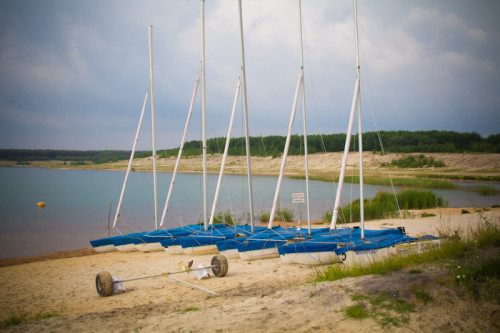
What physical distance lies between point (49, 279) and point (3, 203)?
35.5 meters

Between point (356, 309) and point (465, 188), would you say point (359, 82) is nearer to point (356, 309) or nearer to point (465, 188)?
point (356, 309)

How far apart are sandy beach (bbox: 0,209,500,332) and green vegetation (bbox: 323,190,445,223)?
12406mm

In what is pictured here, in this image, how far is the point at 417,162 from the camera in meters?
61.5

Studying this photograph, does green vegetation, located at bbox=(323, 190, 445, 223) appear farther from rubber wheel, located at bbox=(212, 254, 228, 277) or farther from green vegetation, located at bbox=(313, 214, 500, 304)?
green vegetation, located at bbox=(313, 214, 500, 304)

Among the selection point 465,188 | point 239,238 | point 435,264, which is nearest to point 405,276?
point 435,264

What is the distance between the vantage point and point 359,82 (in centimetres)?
1288

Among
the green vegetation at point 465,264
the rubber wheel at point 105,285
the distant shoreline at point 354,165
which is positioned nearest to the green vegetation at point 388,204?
the distant shoreline at point 354,165

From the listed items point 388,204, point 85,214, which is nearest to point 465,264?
point 388,204

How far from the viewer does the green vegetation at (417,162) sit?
60.7m

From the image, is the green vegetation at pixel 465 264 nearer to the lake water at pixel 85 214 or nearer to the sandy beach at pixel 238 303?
the sandy beach at pixel 238 303

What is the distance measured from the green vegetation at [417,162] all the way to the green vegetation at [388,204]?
34.5m

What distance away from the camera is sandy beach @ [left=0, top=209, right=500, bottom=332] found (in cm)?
582

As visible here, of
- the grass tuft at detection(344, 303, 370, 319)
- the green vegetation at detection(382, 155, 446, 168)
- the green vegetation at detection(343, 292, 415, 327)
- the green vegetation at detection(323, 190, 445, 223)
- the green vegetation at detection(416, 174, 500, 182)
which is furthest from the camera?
the green vegetation at detection(382, 155, 446, 168)

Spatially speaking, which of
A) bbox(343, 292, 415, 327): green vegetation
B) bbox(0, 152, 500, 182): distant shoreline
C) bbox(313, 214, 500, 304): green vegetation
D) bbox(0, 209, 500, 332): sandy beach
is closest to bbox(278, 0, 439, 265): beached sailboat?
bbox(0, 209, 500, 332): sandy beach
